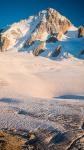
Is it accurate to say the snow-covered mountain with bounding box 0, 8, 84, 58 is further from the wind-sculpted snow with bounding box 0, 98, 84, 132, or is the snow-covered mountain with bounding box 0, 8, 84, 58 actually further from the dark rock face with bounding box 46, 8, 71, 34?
the wind-sculpted snow with bounding box 0, 98, 84, 132

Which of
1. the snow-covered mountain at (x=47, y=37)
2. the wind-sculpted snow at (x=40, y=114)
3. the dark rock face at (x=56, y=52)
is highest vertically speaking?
the snow-covered mountain at (x=47, y=37)

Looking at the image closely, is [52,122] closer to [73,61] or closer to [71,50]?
[73,61]

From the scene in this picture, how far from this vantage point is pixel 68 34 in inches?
7121

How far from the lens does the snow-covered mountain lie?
15206cm

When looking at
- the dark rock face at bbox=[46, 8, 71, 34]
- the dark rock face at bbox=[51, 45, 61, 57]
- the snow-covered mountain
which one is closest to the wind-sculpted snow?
the snow-covered mountain

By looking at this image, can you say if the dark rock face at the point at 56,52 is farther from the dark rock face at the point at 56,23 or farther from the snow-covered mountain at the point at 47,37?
the dark rock face at the point at 56,23

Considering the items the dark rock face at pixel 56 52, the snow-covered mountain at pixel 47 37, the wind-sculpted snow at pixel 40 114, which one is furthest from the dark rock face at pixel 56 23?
the wind-sculpted snow at pixel 40 114

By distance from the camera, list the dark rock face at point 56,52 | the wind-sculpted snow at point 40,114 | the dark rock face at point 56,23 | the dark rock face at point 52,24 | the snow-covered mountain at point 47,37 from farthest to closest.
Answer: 1. the dark rock face at point 56,23
2. the dark rock face at point 52,24
3. the snow-covered mountain at point 47,37
4. the dark rock face at point 56,52
5. the wind-sculpted snow at point 40,114

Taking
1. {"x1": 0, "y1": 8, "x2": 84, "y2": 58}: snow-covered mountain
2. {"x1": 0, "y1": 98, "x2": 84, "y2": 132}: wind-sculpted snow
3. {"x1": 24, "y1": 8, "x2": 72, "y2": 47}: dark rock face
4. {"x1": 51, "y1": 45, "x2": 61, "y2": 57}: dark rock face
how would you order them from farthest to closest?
1. {"x1": 24, "y1": 8, "x2": 72, "y2": 47}: dark rock face
2. {"x1": 0, "y1": 8, "x2": 84, "y2": 58}: snow-covered mountain
3. {"x1": 51, "y1": 45, "x2": 61, "y2": 57}: dark rock face
4. {"x1": 0, "y1": 98, "x2": 84, "y2": 132}: wind-sculpted snow

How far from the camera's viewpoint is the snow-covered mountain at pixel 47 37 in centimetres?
15206

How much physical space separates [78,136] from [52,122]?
4420 millimetres

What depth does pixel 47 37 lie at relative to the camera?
586ft

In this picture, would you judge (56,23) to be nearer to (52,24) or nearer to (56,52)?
(52,24)

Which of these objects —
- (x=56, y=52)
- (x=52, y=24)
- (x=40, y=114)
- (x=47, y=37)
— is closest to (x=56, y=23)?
(x=52, y=24)
